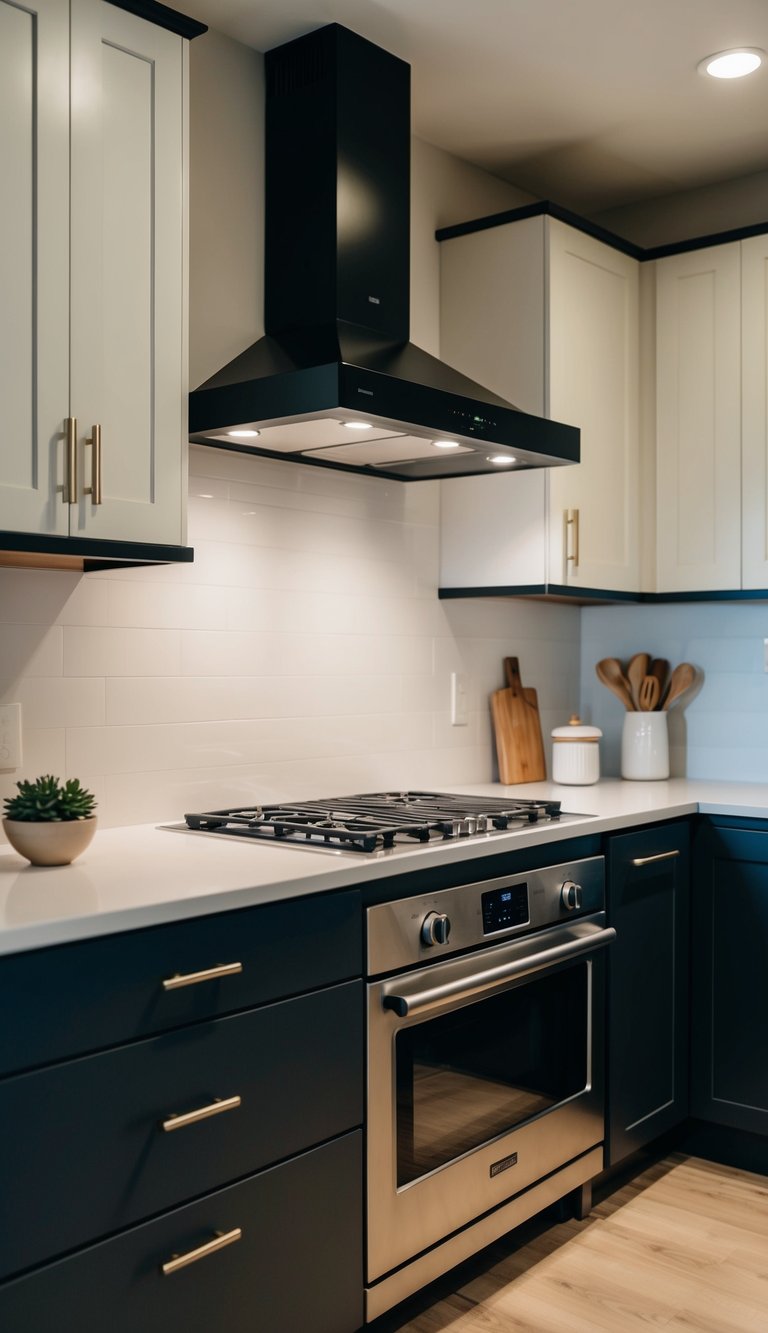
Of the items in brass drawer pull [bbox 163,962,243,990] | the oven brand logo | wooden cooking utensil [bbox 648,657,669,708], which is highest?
wooden cooking utensil [bbox 648,657,669,708]

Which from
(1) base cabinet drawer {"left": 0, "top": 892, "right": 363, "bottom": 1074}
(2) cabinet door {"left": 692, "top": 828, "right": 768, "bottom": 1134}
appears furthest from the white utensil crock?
A: (1) base cabinet drawer {"left": 0, "top": 892, "right": 363, "bottom": 1074}

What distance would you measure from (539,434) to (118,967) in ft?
5.00

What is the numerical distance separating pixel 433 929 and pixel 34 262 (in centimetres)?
130

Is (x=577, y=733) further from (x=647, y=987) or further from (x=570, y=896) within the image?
(x=570, y=896)

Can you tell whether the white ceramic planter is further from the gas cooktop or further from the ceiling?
the ceiling

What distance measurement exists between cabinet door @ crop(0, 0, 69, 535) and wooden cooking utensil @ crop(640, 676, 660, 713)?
2056 millimetres

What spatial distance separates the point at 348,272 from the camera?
2541 mm

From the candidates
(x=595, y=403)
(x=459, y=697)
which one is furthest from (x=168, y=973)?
(x=595, y=403)

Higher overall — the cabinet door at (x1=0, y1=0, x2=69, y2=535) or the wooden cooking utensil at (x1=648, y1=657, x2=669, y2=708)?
the cabinet door at (x1=0, y1=0, x2=69, y2=535)

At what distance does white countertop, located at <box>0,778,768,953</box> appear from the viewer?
1569 millimetres

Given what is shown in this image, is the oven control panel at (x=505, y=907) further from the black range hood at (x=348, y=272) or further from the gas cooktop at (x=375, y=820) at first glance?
the black range hood at (x=348, y=272)

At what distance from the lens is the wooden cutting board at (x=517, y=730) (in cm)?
335

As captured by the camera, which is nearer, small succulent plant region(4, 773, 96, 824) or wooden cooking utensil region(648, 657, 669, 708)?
small succulent plant region(4, 773, 96, 824)

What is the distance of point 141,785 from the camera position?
2.41 meters
